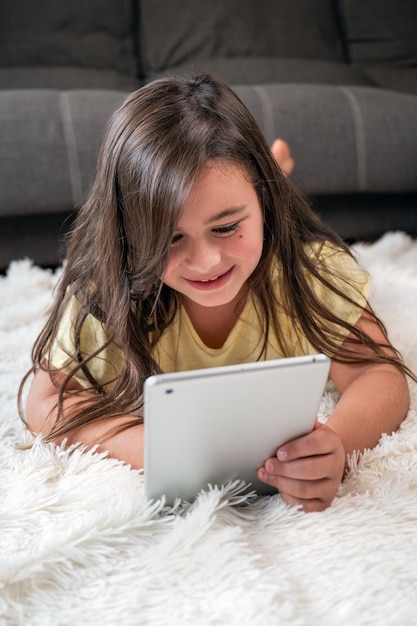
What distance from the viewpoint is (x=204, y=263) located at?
727mm

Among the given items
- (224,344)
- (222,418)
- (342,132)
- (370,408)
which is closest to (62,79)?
(342,132)

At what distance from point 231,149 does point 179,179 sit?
86 mm

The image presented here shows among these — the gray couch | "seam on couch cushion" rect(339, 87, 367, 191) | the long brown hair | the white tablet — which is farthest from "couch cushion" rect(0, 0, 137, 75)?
the white tablet

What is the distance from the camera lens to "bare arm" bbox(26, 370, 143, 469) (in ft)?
2.43

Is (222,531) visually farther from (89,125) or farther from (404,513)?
(89,125)

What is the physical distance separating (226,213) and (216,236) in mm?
26

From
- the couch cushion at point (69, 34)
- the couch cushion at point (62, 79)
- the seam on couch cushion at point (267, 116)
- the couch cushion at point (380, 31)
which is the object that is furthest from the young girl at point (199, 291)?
the couch cushion at point (380, 31)

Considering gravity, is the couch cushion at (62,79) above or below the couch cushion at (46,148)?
above

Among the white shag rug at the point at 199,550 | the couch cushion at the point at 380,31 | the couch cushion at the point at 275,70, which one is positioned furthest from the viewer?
the couch cushion at the point at 380,31

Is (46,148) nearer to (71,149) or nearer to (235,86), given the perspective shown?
(71,149)

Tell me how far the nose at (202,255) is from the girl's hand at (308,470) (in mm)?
190

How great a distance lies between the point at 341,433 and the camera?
0.74 meters

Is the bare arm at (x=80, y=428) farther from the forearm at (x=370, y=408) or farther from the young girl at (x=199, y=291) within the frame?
the forearm at (x=370, y=408)

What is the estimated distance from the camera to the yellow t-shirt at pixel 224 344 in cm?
89
